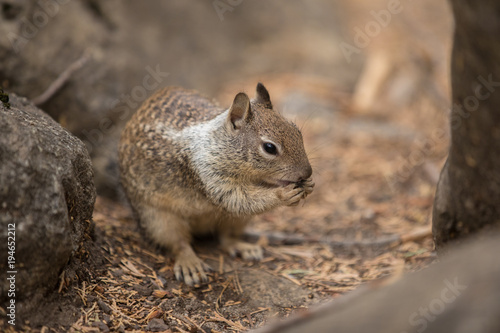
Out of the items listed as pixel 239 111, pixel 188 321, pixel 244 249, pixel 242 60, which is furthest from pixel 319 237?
pixel 242 60

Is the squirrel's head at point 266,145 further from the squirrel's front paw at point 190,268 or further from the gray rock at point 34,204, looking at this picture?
the gray rock at point 34,204

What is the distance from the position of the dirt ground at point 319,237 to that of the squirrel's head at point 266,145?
1.53 ft

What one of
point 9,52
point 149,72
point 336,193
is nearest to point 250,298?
point 336,193

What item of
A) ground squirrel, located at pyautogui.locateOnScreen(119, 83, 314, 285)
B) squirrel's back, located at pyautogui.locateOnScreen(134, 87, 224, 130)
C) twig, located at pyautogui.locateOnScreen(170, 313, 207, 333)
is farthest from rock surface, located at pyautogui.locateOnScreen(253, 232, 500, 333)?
squirrel's back, located at pyautogui.locateOnScreen(134, 87, 224, 130)

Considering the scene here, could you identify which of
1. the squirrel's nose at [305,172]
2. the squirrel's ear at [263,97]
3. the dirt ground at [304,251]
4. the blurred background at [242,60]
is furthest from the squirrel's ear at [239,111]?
the blurred background at [242,60]

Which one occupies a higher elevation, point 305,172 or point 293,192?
point 305,172

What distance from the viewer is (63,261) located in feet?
11.4

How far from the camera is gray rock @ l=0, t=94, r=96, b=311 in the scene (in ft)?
10.1

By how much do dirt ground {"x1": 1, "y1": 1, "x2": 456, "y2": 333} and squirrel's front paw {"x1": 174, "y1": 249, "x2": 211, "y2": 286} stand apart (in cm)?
8

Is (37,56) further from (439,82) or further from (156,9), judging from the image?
(439,82)

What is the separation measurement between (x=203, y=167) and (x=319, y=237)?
1.87m

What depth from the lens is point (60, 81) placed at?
20.0ft

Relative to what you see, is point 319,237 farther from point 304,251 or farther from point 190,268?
point 190,268

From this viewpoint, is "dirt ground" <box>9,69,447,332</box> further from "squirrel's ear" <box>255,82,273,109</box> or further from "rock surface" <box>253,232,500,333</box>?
"rock surface" <box>253,232,500,333</box>
